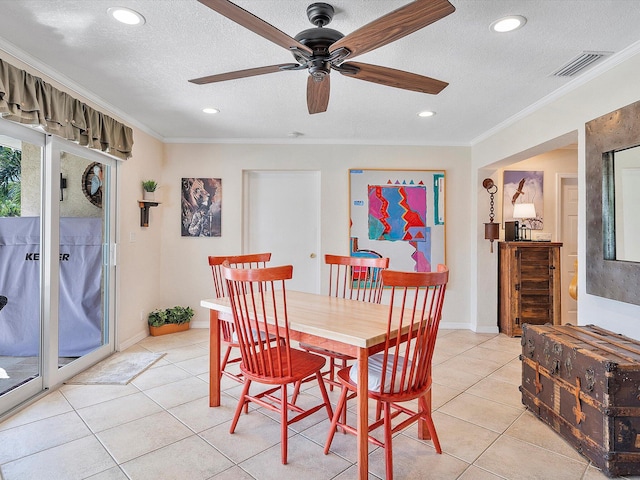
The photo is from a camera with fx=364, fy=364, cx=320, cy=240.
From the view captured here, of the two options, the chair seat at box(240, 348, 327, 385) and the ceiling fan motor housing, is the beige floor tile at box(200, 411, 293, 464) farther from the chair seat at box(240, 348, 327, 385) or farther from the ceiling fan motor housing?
the ceiling fan motor housing

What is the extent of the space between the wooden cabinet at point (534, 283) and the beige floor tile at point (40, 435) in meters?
4.31

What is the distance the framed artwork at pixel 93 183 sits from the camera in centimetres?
327

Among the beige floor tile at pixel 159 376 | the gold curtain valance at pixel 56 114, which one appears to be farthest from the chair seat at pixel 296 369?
the gold curtain valance at pixel 56 114

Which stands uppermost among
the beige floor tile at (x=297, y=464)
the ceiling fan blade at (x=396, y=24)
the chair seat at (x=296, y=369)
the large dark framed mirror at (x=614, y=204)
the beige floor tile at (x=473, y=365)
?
the ceiling fan blade at (x=396, y=24)

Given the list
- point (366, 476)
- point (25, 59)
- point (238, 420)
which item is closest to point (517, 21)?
point (366, 476)

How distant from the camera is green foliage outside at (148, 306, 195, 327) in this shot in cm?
426

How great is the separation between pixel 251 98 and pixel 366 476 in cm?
294

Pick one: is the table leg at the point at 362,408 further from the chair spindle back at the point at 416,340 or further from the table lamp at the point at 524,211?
the table lamp at the point at 524,211

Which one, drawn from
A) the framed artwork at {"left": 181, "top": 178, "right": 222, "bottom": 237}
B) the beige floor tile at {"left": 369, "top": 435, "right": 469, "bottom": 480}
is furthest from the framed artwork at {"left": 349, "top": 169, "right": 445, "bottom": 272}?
the beige floor tile at {"left": 369, "top": 435, "right": 469, "bottom": 480}

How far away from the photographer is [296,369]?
2033 millimetres

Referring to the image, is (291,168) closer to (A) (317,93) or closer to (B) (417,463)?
(A) (317,93)

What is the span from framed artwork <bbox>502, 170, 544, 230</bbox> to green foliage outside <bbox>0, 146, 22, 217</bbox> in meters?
4.95

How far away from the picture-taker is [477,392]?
9.33ft

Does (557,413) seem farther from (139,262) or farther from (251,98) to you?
(139,262)
